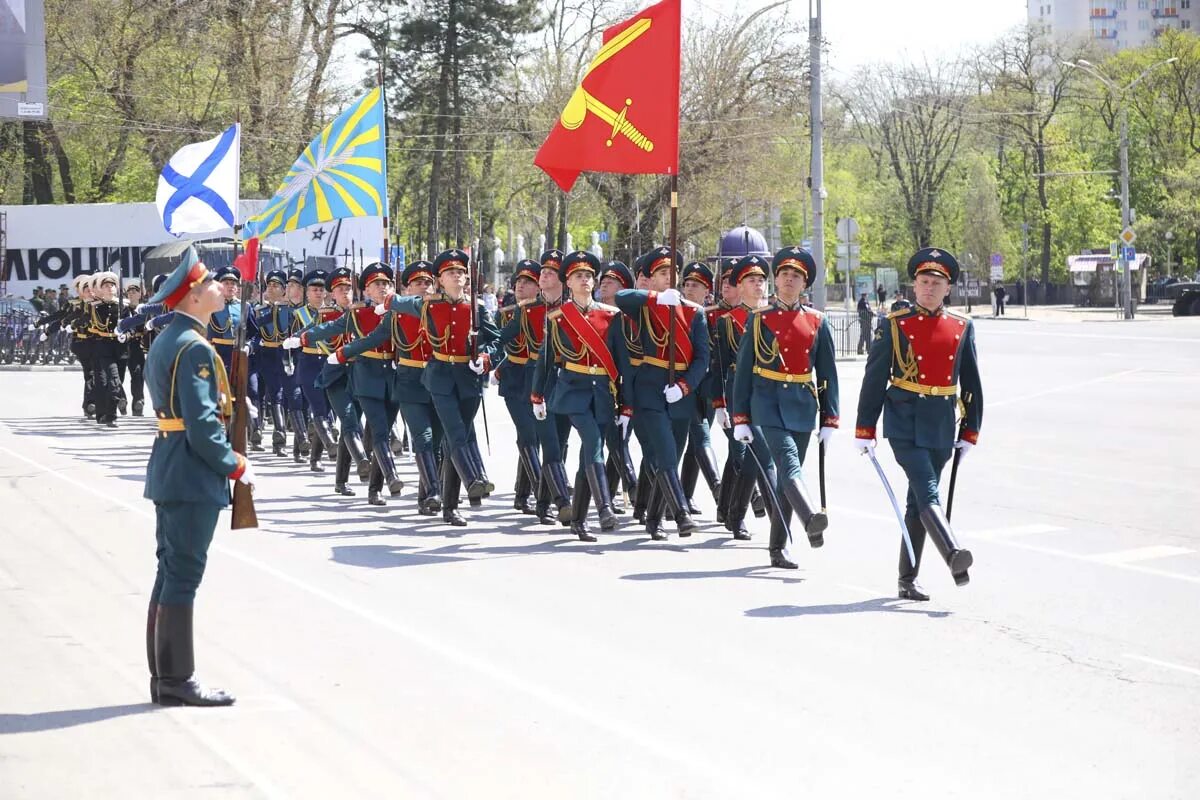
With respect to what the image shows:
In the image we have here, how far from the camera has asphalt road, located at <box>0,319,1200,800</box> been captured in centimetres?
595

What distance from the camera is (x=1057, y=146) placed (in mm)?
81062

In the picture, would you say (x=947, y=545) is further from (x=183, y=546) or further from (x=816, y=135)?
(x=816, y=135)

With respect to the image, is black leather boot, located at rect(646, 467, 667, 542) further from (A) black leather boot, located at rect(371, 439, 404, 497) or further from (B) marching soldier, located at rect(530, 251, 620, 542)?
(A) black leather boot, located at rect(371, 439, 404, 497)

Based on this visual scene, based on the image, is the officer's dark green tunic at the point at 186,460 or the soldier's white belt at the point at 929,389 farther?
the soldier's white belt at the point at 929,389

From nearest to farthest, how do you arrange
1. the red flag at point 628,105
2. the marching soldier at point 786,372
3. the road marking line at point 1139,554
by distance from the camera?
1. the marching soldier at point 786,372
2. the road marking line at point 1139,554
3. the red flag at point 628,105

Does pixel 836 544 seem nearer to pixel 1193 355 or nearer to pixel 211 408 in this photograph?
pixel 211 408

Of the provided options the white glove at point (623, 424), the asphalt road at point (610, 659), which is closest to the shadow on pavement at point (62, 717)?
the asphalt road at point (610, 659)

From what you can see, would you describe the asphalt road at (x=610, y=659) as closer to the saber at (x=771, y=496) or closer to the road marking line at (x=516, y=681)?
the road marking line at (x=516, y=681)

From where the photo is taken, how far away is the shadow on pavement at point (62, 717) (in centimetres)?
654

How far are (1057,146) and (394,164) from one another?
36998mm

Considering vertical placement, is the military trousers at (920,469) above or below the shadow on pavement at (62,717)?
above

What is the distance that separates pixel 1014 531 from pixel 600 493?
296cm

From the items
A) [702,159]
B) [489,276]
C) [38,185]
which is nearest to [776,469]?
[702,159]

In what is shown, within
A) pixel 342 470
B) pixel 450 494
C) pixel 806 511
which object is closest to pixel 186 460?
pixel 806 511
